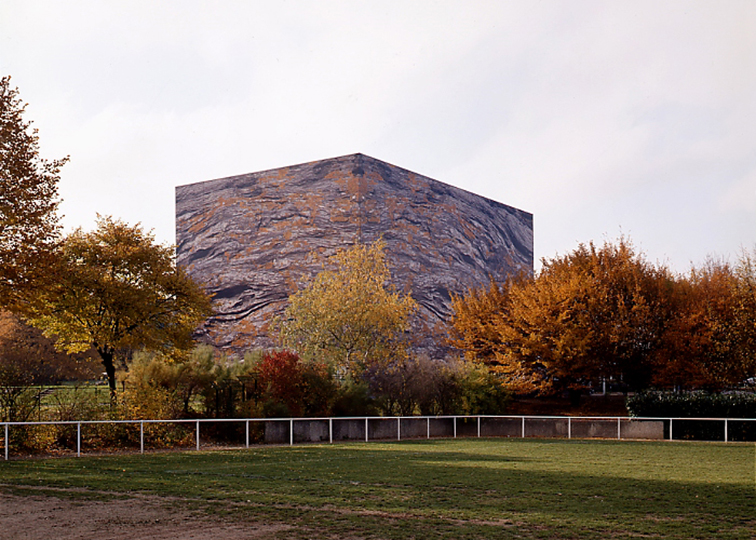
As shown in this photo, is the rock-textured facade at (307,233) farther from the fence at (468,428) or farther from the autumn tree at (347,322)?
the fence at (468,428)

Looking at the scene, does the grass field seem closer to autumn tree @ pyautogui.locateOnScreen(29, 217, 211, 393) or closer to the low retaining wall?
the low retaining wall

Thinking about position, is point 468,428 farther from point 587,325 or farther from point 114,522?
point 114,522

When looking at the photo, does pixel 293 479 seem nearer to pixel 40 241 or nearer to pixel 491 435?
pixel 40 241

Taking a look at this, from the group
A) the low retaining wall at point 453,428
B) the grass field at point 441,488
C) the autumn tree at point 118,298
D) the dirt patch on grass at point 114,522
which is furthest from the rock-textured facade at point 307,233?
the dirt patch on grass at point 114,522

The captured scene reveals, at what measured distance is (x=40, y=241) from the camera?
25016 mm

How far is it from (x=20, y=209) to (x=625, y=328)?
89.8 feet

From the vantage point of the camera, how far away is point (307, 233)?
5294cm

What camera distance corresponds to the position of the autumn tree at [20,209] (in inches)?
945

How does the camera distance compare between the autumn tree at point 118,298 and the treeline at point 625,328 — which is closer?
the autumn tree at point 118,298

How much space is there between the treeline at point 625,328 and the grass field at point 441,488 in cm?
1608

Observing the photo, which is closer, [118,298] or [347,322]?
[118,298]

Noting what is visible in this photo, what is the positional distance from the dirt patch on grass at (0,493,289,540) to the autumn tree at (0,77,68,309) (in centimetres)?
1460

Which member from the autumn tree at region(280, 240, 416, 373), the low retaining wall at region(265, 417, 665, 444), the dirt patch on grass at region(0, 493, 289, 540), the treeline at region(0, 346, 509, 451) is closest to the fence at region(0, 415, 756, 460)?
the low retaining wall at region(265, 417, 665, 444)

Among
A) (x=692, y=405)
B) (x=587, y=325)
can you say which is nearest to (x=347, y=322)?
(x=587, y=325)
